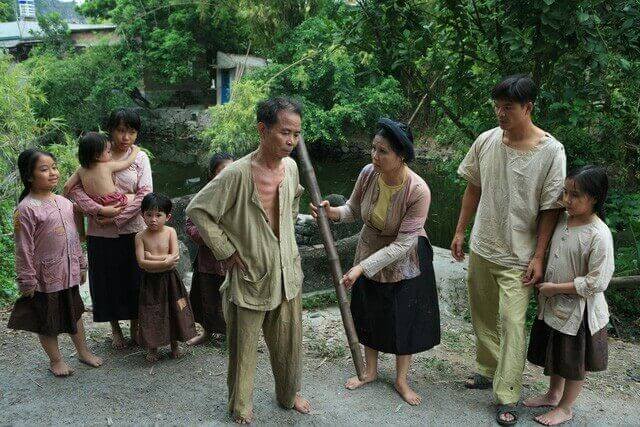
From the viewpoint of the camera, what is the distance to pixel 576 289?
9.47 feet

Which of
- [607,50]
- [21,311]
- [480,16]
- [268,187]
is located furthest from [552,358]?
[480,16]

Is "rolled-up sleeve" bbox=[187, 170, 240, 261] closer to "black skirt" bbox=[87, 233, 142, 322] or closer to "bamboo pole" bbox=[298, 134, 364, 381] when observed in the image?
"bamboo pole" bbox=[298, 134, 364, 381]

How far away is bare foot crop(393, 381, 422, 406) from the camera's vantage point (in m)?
3.33

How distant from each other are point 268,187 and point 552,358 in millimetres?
1815

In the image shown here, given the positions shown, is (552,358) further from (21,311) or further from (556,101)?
(21,311)

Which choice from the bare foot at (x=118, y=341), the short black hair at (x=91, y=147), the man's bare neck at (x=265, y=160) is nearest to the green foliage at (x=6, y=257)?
the bare foot at (x=118, y=341)

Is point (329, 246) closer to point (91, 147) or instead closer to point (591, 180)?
point (591, 180)

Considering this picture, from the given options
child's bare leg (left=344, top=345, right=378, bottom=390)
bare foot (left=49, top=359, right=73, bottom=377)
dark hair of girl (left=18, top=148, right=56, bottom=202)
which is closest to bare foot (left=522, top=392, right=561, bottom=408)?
child's bare leg (left=344, top=345, right=378, bottom=390)

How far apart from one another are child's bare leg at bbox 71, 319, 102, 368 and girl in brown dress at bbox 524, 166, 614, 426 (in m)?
2.77

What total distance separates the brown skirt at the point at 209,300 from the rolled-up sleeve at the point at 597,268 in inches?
93.1

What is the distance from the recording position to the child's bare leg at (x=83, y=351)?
362cm

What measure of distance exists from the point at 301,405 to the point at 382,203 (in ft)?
4.12

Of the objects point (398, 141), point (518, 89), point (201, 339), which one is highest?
point (518, 89)

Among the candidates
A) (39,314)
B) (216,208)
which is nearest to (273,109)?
(216,208)
